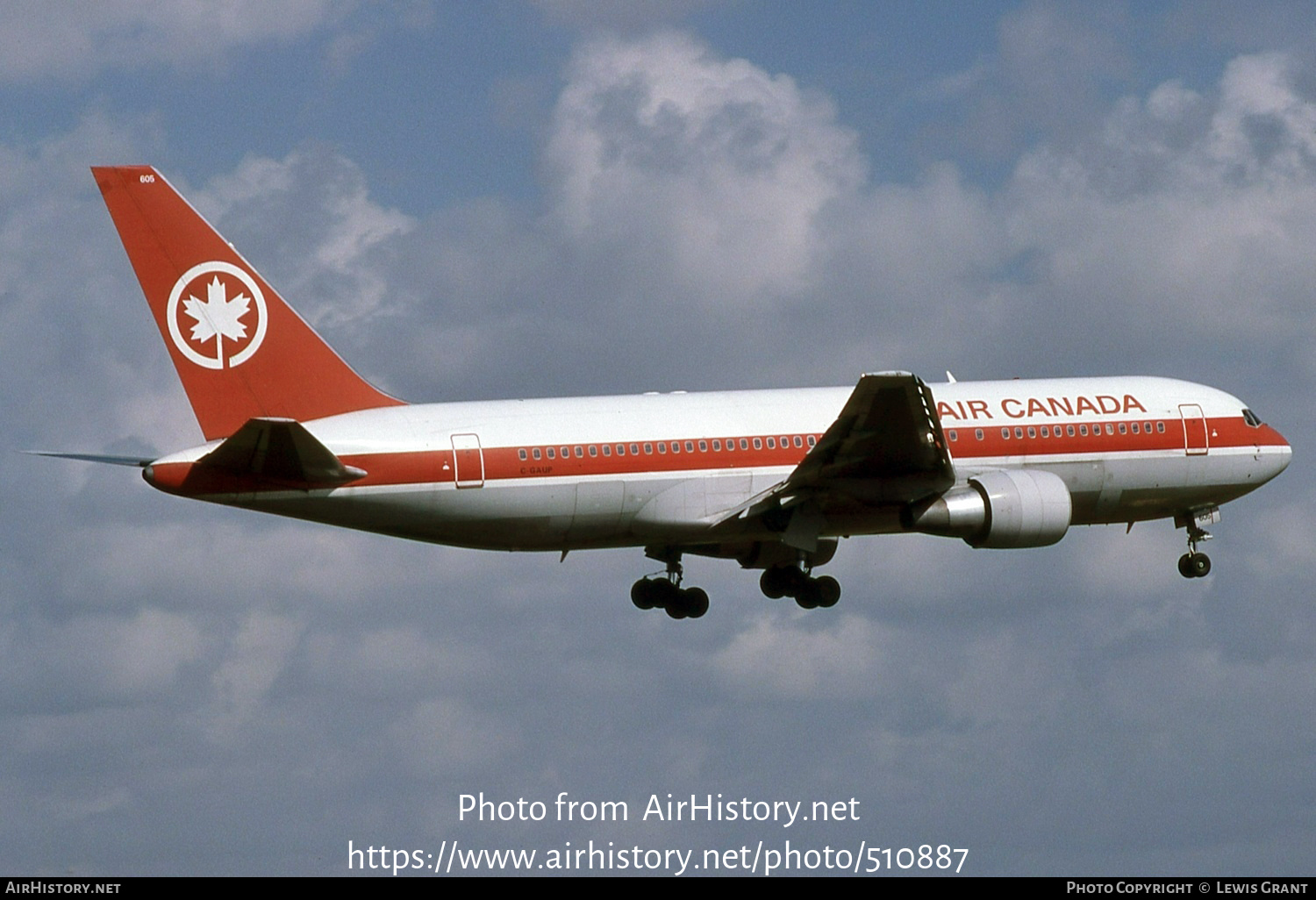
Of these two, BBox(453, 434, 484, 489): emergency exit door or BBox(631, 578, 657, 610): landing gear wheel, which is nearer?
BBox(453, 434, 484, 489): emergency exit door

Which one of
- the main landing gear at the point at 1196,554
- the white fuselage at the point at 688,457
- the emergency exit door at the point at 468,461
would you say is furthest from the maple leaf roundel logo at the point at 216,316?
the main landing gear at the point at 1196,554

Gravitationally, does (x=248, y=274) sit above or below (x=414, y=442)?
above

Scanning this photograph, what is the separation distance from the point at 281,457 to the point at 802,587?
658 inches

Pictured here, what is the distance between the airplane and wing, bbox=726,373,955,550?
0.19 ft

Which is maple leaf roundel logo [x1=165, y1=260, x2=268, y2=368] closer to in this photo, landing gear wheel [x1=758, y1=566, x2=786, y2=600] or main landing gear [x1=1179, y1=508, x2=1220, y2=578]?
landing gear wheel [x1=758, y1=566, x2=786, y2=600]

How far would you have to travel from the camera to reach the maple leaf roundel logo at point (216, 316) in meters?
48.3

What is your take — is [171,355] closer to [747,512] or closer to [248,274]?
[248,274]

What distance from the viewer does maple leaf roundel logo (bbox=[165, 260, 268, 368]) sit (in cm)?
4831

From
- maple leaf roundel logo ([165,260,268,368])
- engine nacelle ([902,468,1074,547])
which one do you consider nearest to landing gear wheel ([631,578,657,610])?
engine nacelle ([902,468,1074,547])

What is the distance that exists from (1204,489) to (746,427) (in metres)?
13.5

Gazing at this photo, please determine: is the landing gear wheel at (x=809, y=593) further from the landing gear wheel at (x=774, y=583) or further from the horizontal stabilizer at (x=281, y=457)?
the horizontal stabilizer at (x=281, y=457)

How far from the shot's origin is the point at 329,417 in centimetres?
4922

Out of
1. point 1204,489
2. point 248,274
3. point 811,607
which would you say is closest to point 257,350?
point 248,274

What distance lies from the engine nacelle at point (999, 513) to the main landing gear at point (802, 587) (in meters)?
5.70
